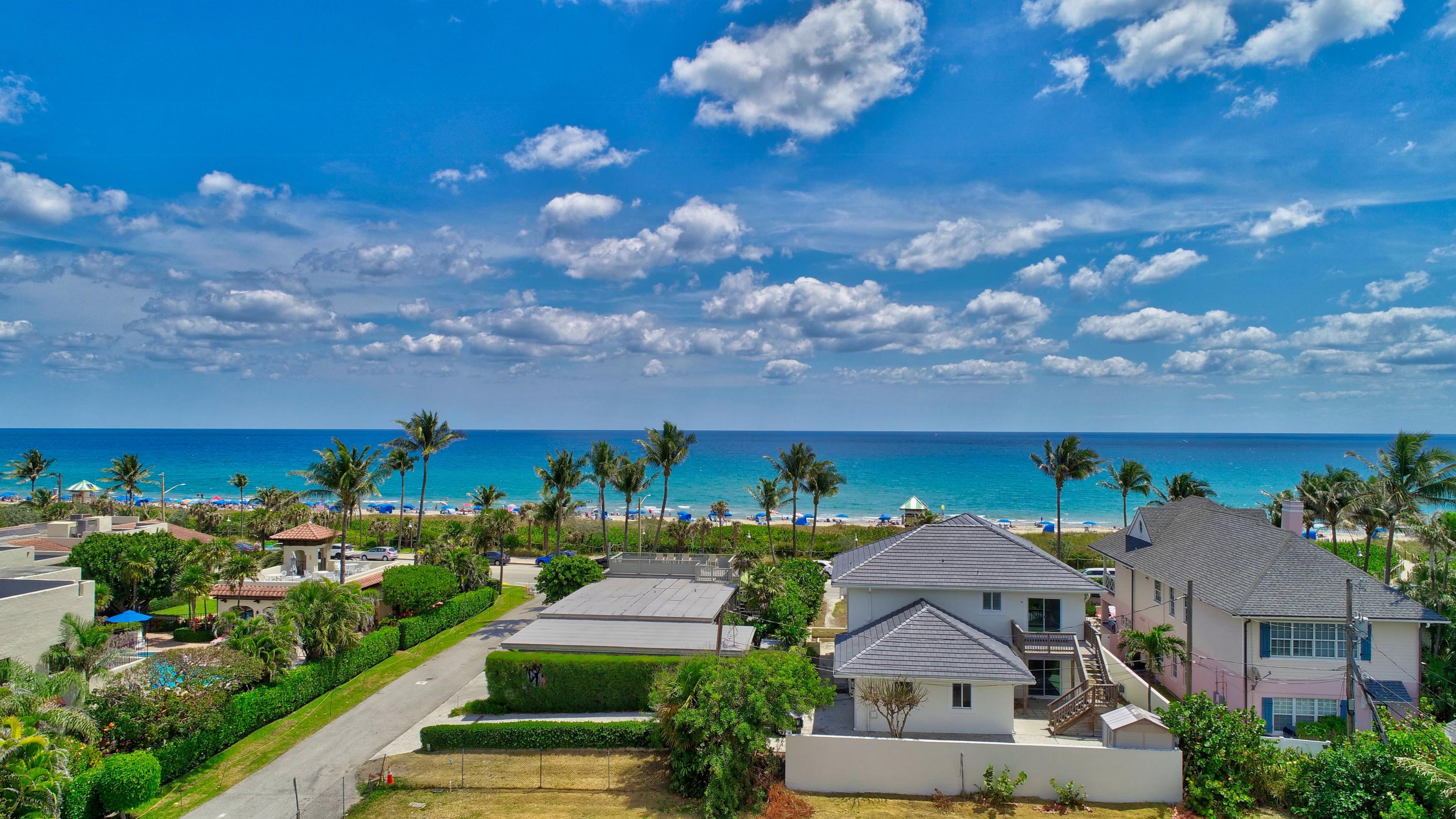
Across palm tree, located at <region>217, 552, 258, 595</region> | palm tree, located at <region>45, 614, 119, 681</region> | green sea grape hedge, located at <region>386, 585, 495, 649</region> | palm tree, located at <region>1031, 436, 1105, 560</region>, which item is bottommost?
green sea grape hedge, located at <region>386, 585, 495, 649</region>

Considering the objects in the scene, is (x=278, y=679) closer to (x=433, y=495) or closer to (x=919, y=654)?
(x=919, y=654)

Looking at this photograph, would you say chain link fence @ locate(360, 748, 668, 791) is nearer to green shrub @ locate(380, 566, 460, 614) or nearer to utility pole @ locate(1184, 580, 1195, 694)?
green shrub @ locate(380, 566, 460, 614)

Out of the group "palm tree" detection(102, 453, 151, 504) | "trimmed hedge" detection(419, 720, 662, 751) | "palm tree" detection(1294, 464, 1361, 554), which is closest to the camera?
"trimmed hedge" detection(419, 720, 662, 751)

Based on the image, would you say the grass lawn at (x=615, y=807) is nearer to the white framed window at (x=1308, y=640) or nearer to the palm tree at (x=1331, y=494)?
the white framed window at (x=1308, y=640)

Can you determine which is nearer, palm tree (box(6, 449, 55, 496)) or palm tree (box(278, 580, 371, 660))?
palm tree (box(278, 580, 371, 660))

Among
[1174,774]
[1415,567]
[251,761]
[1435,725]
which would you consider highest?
[1415,567]

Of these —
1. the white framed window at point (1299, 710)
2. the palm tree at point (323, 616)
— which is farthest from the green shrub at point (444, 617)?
the white framed window at point (1299, 710)

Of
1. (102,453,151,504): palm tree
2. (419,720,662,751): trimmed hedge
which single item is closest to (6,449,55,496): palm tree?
(102,453,151,504): palm tree

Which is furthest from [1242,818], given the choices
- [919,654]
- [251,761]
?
[251,761]
